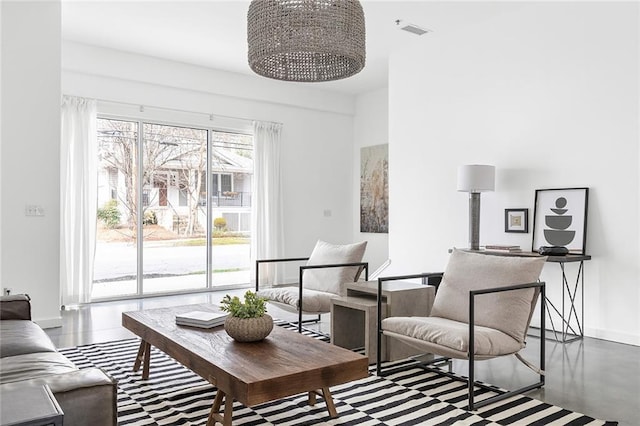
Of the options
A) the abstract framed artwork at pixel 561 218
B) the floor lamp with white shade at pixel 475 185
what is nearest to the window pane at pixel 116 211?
the floor lamp with white shade at pixel 475 185

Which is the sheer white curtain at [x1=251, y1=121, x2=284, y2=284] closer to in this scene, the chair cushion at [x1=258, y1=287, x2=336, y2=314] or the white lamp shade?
the chair cushion at [x1=258, y1=287, x2=336, y2=314]

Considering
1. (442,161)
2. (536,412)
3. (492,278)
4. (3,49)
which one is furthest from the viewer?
(442,161)

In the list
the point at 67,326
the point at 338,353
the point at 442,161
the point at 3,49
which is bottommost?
the point at 67,326

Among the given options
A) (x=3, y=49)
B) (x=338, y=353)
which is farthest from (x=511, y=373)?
(x=3, y=49)

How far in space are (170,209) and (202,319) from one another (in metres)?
4.17

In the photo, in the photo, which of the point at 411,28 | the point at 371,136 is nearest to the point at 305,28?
the point at 411,28

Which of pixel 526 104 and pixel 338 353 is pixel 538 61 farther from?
pixel 338 353

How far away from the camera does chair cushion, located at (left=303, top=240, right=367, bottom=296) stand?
433 centimetres

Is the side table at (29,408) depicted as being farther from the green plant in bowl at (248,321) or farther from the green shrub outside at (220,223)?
the green shrub outside at (220,223)

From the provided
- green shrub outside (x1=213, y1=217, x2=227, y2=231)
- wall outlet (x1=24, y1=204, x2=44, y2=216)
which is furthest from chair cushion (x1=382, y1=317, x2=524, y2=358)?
green shrub outside (x1=213, y1=217, x2=227, y2=231)

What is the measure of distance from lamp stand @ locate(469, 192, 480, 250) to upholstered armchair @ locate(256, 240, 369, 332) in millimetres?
1269

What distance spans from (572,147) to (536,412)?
9.26 feet

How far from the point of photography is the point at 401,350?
3.62 m

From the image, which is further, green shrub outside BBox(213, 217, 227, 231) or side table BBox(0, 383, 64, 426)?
green shrub outside BBox(213, 217, 227, 231)
